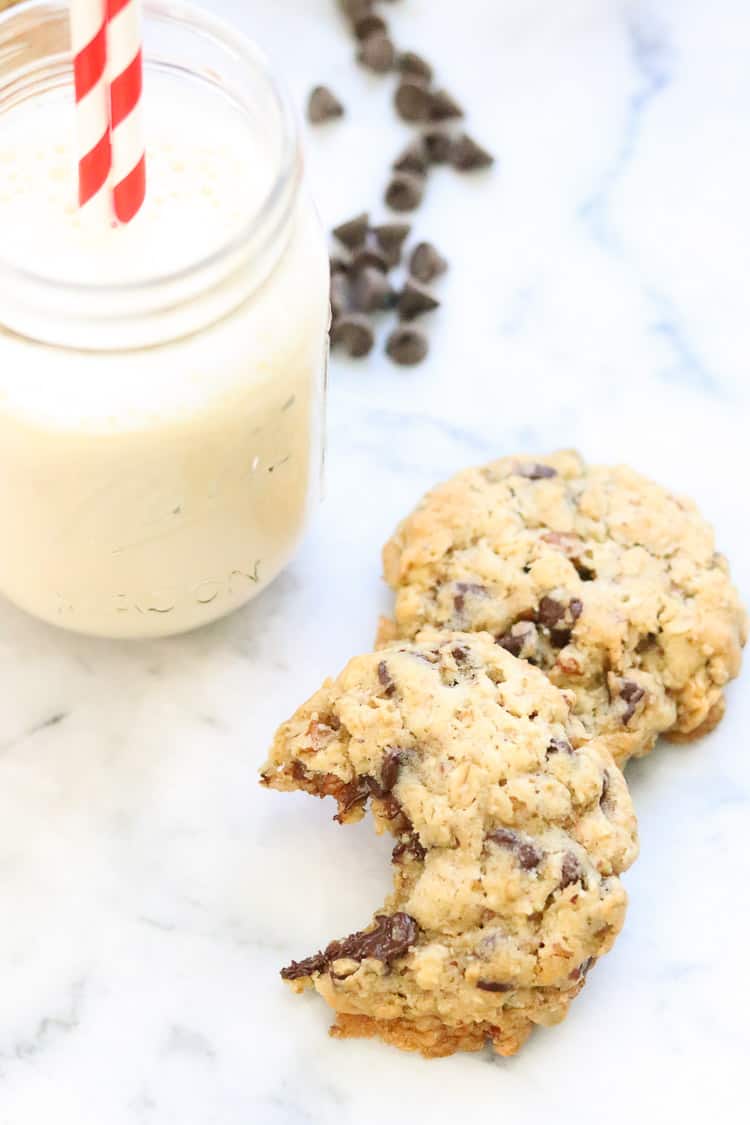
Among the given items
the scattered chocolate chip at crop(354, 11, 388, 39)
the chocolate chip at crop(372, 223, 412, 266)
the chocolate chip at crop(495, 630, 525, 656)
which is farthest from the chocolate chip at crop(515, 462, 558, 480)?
the scattered chocolate chip at crop(354, 11, 388, 39)

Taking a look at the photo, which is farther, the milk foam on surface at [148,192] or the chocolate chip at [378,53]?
the chocolate chip at [378,53]

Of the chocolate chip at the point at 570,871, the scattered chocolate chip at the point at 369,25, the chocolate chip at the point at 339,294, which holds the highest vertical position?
the scattered chocolate chip at the point at 369,25

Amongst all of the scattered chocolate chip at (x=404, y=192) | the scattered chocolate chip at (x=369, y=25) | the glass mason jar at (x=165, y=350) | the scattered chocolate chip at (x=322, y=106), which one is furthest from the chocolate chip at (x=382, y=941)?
the scattered chocolate chip at (x=369, y=25)

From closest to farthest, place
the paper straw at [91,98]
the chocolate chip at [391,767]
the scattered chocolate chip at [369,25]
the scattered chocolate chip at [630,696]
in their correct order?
1. the paper straw at [91,98]
2. the chocolate chip at [391,767]
3. the scattered chocolate chip at [630,696]
4. the scattered chocolate chip at [369,25]

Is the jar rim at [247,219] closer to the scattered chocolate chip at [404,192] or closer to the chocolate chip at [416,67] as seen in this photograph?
the scattered chocolate chip at [404,192]

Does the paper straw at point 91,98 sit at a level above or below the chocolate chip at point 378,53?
above

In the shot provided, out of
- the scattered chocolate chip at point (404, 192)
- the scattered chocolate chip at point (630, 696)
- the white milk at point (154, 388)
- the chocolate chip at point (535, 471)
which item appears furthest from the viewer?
the scattered chocolate chip at point (404, 192)
